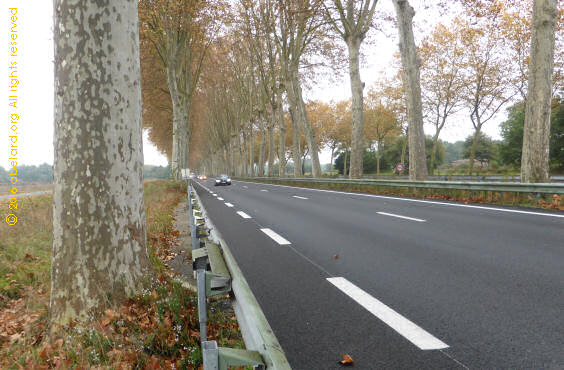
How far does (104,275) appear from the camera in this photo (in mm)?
3215

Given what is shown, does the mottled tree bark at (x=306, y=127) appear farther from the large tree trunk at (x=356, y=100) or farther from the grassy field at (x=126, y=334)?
the grassy field at (x=126, y=334)

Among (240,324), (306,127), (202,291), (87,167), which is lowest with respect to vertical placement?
(240,324)

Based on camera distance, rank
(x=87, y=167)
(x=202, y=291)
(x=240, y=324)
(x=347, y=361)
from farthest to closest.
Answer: (x=87, y=167) < (x=347, y=361) < (x=202, y=291) < (x=240, y=324)

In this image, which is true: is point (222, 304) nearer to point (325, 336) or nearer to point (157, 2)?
point (325, 336)

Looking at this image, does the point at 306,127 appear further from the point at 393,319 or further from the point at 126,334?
the point at 126,334

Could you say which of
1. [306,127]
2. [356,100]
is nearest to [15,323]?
[356,100]

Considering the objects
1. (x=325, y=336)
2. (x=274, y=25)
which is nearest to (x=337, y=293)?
(x=325, y=336)

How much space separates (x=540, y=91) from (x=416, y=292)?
35.5 feet

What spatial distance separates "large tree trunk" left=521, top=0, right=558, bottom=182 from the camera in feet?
36.9

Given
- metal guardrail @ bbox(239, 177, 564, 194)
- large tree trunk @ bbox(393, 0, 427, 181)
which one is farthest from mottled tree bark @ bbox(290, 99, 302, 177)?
large tree trunk @ bbox(393, 0, 427, 181)

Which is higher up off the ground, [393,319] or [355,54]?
[355,54]

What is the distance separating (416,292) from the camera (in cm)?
367

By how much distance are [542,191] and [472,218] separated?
3117 millimetres

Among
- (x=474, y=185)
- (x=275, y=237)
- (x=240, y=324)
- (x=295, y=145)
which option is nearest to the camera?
(x=240, y=324)
